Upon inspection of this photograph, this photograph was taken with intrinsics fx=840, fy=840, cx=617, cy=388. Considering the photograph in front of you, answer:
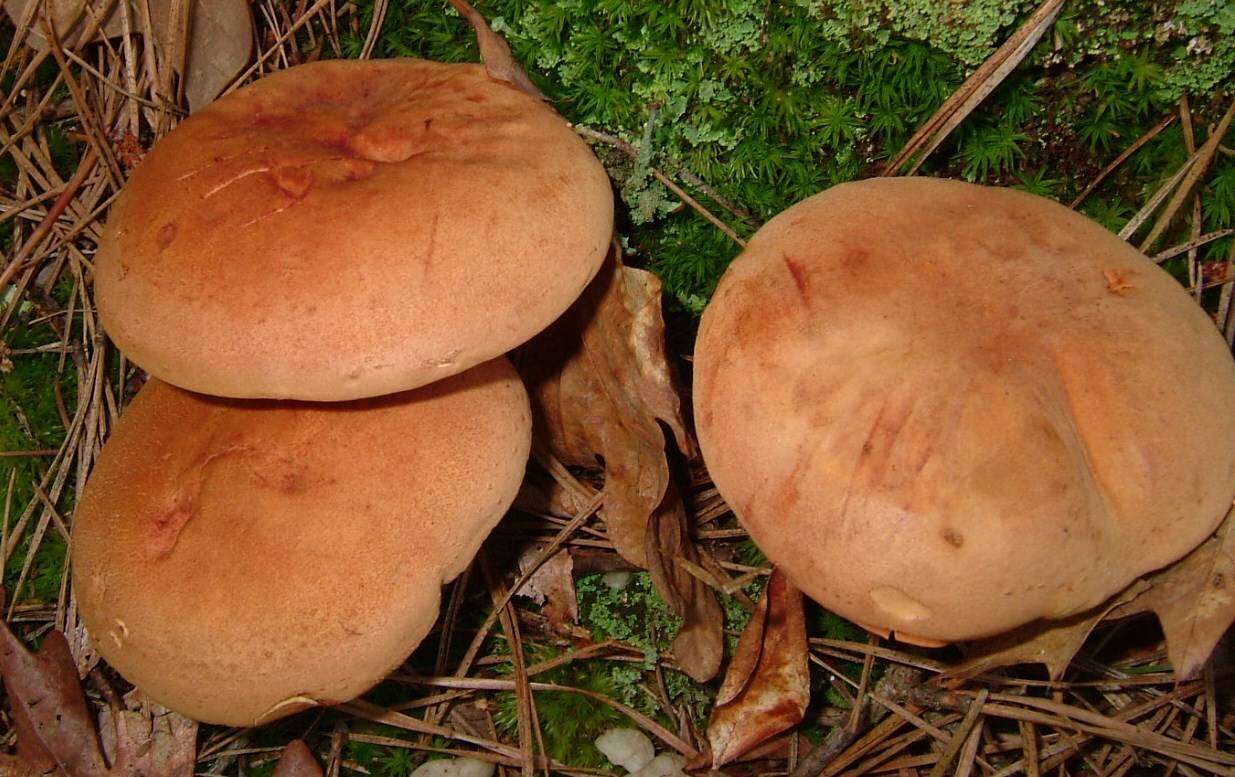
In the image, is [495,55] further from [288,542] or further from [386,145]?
[288,542]

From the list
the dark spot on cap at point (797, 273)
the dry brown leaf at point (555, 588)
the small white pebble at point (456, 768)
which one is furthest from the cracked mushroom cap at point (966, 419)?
the small white pebble at point (456, 768)

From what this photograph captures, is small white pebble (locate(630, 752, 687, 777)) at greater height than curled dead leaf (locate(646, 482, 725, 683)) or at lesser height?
lesser

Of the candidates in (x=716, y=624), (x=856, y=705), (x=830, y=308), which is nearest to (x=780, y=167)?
(x=830, y=308)

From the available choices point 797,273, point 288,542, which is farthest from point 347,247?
point 797,273

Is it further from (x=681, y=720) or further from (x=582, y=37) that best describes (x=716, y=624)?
(x=582, y=37)

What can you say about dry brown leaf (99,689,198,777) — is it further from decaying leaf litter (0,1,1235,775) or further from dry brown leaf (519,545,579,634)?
dry brown leaf (519,545,579,634)

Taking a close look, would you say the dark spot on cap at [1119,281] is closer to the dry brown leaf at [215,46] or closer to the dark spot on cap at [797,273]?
the dark spot on cap at [797,273]

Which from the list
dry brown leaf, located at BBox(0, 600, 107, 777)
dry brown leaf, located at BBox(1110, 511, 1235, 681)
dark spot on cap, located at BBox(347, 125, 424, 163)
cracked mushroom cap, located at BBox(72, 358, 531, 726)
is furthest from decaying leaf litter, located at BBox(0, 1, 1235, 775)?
cracked mushroom cap, located at BBox(72, 358, 531, 726)
